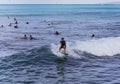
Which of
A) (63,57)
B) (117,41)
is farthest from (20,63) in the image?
(117,41)

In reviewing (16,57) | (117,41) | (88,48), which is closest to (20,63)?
(16,57)

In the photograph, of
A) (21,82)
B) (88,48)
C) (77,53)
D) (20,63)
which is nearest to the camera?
(21,82)

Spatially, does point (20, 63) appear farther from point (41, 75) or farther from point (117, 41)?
point (117, 41)

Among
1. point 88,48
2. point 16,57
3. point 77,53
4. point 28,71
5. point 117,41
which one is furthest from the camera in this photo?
point 117,41

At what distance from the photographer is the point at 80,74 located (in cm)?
2950

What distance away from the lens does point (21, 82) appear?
26.8 meters

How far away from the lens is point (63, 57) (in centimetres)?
3738

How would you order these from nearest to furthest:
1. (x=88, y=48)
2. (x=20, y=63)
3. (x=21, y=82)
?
(x=21, y=82), (x=20, y=63), (x=88, y=48)

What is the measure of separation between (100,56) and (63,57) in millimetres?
4776

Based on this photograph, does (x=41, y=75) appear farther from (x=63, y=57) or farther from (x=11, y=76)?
(x=63, y=57)

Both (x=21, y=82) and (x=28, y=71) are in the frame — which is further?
(x=28, y=71)

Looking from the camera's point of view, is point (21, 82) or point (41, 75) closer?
point (21, 82)

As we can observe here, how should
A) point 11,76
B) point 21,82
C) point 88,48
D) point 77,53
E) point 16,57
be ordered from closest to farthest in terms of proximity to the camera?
point 21,82
point 11,76
point 16,57
point 77,53
point 88,48

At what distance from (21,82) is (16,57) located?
10565 millimetres
